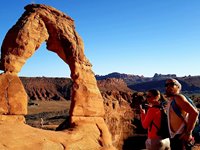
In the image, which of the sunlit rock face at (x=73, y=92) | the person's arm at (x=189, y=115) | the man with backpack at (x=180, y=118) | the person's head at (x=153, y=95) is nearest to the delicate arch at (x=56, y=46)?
the sunlit rock face at (x=73, y=92)

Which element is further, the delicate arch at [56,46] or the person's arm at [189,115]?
the delicate arch at [56,46]

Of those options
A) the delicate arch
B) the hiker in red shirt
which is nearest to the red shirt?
the hiker in red shirt

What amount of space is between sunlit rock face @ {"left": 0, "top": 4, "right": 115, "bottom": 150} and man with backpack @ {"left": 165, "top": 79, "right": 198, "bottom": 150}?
5.12 metres

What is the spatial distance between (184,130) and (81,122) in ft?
24.8

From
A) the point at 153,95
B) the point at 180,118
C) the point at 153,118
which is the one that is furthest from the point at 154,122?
the point at 180,118

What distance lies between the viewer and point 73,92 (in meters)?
12.6

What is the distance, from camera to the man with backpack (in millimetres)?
4617

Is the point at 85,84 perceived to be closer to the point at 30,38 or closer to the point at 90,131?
the point at 90,131

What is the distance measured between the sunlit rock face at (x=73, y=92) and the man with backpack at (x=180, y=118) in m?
5.12

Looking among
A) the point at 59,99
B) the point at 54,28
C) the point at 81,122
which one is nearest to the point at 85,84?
the point at 81,122

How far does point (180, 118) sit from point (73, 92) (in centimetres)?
809

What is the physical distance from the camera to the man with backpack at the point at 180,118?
4.62 m

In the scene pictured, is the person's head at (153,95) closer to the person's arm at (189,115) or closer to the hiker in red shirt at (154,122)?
the hiker in red shirt at (154,122)

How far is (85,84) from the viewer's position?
12.8 metres
